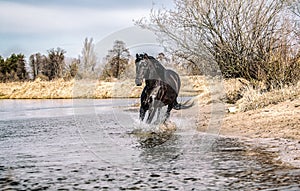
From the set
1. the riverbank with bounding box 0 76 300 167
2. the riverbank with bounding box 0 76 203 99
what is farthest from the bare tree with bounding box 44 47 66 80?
the riverbank with bounding box 0 76 300 167

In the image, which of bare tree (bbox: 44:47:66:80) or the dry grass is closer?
the dry grass

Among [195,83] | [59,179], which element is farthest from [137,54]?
[195,83]

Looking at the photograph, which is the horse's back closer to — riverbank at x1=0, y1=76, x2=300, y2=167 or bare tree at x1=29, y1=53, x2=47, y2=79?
riverbank at x1=0, y1=76, x2=300, y2=167

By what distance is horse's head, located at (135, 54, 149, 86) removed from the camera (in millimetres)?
10906

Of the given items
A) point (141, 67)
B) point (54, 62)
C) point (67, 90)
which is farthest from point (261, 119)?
point (54, 62)

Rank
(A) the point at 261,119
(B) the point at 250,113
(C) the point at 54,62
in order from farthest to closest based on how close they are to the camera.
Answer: (C) the point at 54,62, (B) the point at 250,113, (A) the point at 261,119

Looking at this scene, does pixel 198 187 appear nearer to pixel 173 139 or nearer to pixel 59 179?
pixel 59 179

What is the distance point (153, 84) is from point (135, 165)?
16.0 feet

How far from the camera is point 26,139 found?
33.7 feet

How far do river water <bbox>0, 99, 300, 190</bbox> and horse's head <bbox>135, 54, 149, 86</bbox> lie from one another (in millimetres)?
1452

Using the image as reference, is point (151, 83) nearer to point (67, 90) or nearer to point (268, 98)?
point (268, 98)

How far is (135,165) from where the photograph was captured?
6672 mm

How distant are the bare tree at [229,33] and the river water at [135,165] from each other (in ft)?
22.7

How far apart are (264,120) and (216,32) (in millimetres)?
6133
